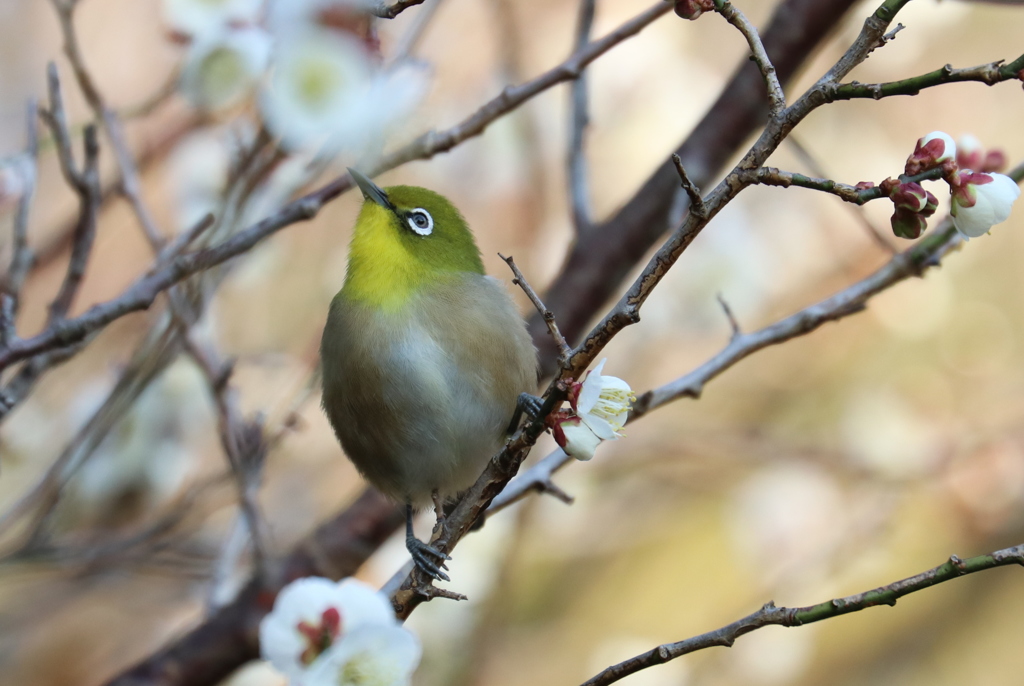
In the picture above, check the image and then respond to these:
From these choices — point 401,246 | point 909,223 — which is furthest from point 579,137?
point 909,223

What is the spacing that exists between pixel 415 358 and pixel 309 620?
1.05 metres

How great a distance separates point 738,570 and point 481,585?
7.42ft

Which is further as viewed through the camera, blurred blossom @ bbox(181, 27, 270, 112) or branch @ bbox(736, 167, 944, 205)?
blurred blossom @ bbox(181, 27, 270, 112)

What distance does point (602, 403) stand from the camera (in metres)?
1.55

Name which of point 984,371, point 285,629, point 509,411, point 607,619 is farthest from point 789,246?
point 285,629

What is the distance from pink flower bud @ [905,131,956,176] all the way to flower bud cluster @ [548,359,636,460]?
563 mm

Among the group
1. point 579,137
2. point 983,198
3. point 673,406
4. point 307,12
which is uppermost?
point 673,406

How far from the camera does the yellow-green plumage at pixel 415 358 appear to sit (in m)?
2.49

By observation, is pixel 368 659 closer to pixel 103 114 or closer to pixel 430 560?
pixel 430 560

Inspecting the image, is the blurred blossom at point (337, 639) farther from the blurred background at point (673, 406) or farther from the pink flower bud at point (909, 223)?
the blurred background at point (673, 406)

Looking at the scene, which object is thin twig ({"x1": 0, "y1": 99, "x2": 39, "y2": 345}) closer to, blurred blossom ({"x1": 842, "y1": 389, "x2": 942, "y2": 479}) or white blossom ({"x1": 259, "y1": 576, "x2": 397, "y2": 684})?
white blossom ({"x1": 259, "y1": 576, "x2": 397, "y2": 684})

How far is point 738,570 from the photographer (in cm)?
605

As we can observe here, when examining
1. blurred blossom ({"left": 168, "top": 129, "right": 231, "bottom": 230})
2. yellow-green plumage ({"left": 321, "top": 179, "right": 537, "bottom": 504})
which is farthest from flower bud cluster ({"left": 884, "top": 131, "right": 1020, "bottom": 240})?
blurred blossom ({"left": 168, "top": 129, "right": 231, "bottom": 230})

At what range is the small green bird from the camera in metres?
2.49
